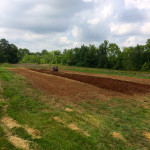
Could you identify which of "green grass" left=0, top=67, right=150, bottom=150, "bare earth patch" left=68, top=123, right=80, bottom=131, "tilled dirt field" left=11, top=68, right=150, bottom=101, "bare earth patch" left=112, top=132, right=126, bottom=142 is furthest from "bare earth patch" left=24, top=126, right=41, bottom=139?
"tilled dirt field" left=11, top=68, right=150, bottom=101

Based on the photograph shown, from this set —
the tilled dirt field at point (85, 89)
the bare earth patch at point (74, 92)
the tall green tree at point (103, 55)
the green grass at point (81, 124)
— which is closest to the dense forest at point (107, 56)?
the tall green tree at point (103, 55)

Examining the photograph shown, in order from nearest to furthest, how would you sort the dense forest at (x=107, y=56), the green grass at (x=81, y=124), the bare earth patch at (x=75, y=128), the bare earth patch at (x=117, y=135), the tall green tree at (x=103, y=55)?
the green grass at (x=81, y=124), the bare earth patch at (x=117, y=135), the bare earth patch at (x=75, y=128), the dense forest at (x=107, y=56), the tall green tree at (x=103, y=55)

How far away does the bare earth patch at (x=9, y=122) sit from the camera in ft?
15.0

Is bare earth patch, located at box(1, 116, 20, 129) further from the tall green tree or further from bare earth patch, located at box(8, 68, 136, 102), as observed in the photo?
the tall green tree

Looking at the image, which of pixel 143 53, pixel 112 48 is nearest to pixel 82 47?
pixel 112 48

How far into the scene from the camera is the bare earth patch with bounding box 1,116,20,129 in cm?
457

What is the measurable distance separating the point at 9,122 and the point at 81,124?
8.99ft

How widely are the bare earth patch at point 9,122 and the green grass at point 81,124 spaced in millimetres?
175

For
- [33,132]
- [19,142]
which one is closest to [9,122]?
[33,132]

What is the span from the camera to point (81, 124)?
4922mm

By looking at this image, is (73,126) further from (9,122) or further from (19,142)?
(9,122)

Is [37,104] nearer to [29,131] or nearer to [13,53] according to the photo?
[29,131]

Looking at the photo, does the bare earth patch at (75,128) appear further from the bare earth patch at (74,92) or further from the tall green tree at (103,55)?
the tall green tree at (103,55)

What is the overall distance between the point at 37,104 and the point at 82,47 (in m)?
74.6
